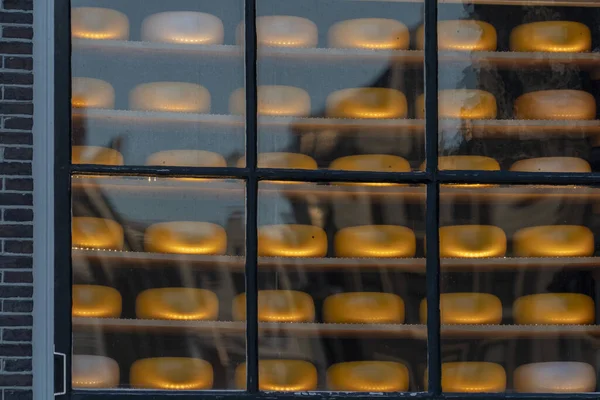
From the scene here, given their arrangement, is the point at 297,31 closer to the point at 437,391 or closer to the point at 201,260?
the point at 201,260

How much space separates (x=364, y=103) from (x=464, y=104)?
0.47 meters

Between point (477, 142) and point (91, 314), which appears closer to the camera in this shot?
point (91, 314)

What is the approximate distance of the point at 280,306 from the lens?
4.62 metres

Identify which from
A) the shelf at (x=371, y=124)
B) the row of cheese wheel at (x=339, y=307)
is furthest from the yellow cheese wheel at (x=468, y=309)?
the shelf at (x=371, y=124)

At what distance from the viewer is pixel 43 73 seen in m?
4.35

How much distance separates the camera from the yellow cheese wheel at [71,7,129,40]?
14.9ft

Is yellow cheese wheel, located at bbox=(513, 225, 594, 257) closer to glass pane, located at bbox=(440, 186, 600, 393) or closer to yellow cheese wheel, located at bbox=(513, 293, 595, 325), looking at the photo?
glass pane, located at bbox=(440, 186, 600, 393)

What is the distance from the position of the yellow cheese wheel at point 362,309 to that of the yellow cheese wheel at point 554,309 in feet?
1.97

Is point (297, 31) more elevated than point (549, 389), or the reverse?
point (297, 31)

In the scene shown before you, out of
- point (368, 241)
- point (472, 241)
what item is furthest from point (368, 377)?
point (472, 241)

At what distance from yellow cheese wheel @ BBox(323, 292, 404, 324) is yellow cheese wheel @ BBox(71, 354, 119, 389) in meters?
1.00

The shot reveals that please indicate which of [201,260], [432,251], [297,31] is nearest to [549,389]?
[432,251]

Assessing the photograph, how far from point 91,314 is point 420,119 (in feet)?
5.74

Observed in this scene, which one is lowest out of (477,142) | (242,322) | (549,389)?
(549,389)
